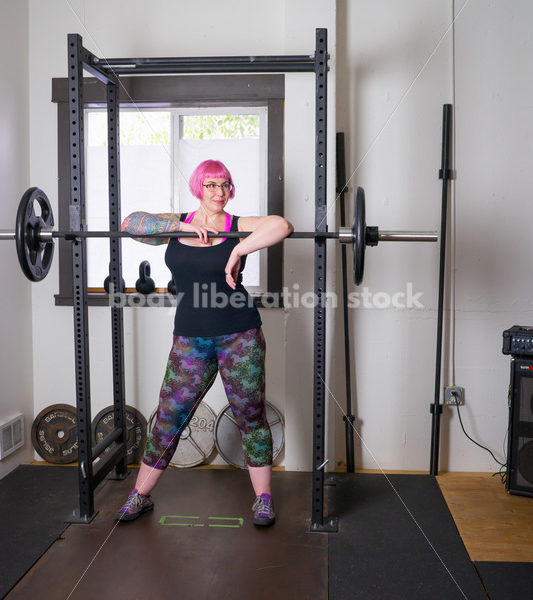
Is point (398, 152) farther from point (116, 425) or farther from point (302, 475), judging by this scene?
point (116, 425)

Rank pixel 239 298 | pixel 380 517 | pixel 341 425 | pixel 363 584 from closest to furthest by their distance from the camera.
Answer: pixel 363 584, pixel 239 298, pixel 380 517, pixel 341 425

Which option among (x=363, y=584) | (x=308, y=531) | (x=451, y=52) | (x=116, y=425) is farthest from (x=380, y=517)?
(x=451, y=52)

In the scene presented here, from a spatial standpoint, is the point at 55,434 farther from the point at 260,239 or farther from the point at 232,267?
the point at 260,239

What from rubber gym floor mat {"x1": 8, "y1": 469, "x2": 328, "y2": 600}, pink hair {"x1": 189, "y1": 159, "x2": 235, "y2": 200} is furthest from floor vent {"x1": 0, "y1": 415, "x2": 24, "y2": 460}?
pink hair {"x1": 189, "y1": 159, "x2": 235, "y2": 200}

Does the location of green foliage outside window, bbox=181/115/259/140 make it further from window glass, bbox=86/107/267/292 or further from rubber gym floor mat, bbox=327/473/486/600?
rubber gym floor mat, bbox=327/473/486/600

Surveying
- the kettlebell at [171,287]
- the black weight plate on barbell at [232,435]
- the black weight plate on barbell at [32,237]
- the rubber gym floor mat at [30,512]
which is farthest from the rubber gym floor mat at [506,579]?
the black weight plate on barbell at [32,237]

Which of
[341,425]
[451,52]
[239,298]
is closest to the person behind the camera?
[239,298]

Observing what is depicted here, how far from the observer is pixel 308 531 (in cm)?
272

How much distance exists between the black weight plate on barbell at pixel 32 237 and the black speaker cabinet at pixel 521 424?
238 centimetres

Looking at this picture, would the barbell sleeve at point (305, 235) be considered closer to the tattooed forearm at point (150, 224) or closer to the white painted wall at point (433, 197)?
the tattooed forearm at point (150, 224)

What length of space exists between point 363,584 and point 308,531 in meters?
0.46

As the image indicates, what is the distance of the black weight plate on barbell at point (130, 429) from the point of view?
3479 millimetres

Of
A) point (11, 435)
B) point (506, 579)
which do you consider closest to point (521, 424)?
point (506, 579)

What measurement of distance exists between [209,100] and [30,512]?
238cm
